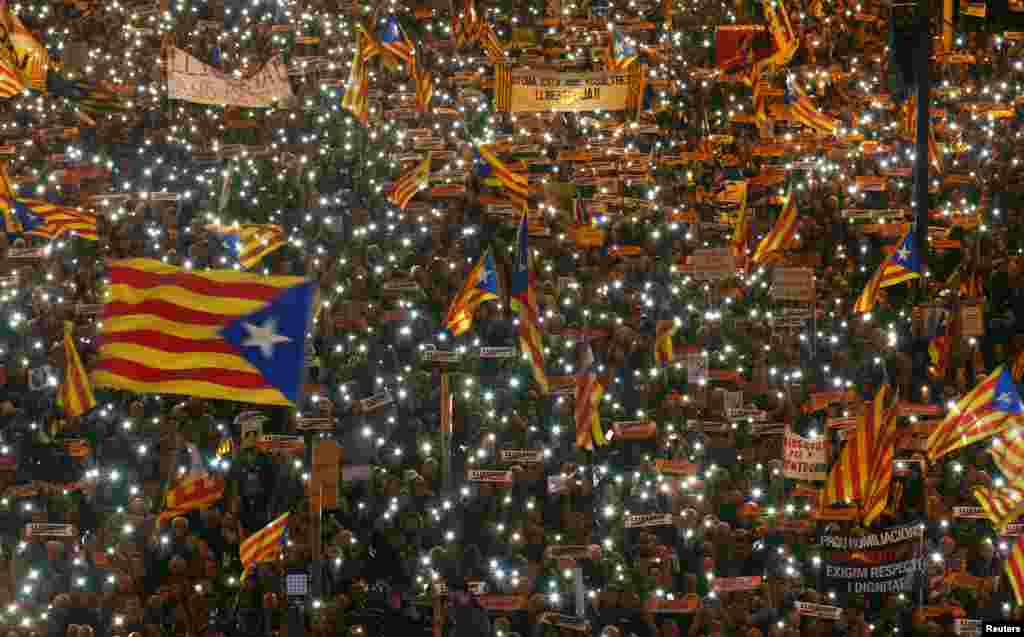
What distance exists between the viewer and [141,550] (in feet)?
44.1

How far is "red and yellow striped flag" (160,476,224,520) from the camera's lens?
45.4ft

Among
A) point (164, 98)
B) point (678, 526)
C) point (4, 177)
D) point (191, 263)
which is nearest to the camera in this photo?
point (678, 526)

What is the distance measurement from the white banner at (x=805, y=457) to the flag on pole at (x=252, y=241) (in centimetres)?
673

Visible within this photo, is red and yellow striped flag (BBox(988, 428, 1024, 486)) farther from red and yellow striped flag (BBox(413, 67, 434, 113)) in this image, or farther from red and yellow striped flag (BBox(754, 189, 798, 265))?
red and yellow striped flag (BBox(413, 67, 434, 113))

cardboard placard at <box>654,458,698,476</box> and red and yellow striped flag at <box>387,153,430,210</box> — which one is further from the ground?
red and yellow striped flag at <box>387,153,430,210</box>

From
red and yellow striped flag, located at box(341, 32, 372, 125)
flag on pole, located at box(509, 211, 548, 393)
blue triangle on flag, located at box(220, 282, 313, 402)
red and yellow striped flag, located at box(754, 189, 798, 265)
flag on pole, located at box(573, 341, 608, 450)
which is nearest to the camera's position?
blue triangle on flag, located at box(220, 282, 313, 402)

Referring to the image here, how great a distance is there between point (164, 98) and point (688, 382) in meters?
13.0

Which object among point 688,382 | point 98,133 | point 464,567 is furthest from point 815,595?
point 98,133

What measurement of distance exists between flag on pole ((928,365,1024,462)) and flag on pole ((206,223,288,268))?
26.5ft

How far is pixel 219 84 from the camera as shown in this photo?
20312mm

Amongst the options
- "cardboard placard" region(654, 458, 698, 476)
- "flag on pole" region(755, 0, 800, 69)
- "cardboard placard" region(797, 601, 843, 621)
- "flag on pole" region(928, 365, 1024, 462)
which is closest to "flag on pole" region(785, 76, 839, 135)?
"flag on pole" region(755, 0, 800, 69)

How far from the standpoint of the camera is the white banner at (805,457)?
14125 millimetres

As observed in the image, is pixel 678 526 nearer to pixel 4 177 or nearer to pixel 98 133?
pixel 4 177

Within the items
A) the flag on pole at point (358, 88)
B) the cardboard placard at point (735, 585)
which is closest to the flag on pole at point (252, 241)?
the flag on pole at point (358, 88)
